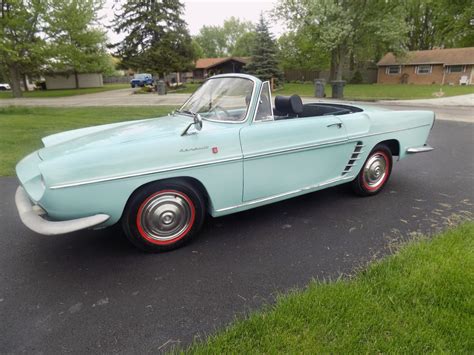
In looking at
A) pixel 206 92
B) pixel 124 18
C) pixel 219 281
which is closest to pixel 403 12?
pixel 124 18

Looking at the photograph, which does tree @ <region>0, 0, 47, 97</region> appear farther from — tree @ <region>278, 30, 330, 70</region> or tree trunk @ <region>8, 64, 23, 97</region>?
tree @ <region>278, 30, 330, 70</region>

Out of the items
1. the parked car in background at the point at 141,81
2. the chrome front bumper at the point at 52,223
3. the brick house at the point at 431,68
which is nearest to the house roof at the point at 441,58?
the brick house at the point at 431,68

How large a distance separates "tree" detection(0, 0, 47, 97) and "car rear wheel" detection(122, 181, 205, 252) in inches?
1059

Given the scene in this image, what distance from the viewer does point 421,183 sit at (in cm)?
479

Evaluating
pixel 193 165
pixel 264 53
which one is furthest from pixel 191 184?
pixel 264 53

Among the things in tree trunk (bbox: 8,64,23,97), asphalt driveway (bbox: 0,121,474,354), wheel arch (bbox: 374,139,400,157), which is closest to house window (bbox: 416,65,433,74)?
asphalt driveway (bbox: 0,121,474,354)

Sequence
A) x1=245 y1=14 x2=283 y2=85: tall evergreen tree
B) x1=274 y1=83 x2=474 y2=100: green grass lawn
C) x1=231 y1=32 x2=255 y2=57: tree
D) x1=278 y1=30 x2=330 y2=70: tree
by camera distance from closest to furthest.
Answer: x1=274 y1=83 x2=474 y2=100: green grass lawn → x1=245 y1=14 x2=283 y2=85: tall evergreen tree → x1=278 y1=30 x2=330 y2=70: tree → x1=231 y1=32 x2=255 y2=57: tree

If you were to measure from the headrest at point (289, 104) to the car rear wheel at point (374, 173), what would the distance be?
46.4 inches

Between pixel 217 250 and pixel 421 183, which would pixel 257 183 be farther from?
pixel 421 183

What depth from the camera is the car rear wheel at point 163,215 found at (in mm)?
2785

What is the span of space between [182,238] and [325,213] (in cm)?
171

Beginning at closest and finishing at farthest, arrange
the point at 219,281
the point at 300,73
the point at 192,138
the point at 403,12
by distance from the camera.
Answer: the point at 219,281 → the point at 192,138 → the point at 403,12 → the point at 300,73

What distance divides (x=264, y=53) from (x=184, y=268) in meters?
29.3

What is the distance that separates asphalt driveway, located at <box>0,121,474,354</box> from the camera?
2.12 m
